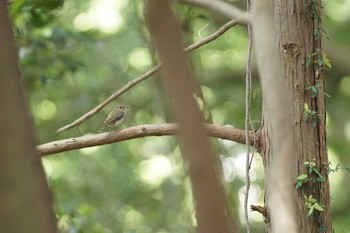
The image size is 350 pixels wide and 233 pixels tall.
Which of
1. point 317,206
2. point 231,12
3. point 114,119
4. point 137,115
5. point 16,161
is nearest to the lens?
point 16,161

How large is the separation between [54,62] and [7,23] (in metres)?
5.14

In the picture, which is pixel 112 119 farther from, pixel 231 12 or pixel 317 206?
pixel 231 12

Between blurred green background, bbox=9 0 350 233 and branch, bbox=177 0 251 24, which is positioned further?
blurred green background, bbox=9 0 350 233

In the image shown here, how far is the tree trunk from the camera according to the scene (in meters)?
3.30

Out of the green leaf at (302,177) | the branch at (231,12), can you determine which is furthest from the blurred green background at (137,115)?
the branch at (231,12)

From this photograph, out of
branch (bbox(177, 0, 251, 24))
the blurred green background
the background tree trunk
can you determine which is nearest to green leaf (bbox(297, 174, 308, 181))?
branch (bbox(177, 0, 251, 24))

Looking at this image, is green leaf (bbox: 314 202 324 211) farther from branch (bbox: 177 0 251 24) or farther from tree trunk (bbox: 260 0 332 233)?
branch (bbox: 177 0 251 24)

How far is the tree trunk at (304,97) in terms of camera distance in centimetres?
330

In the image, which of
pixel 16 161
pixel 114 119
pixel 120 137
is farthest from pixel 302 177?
pixel 16 161

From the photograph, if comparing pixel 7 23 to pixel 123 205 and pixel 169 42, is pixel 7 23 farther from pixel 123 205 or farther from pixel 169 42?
pixel 123 205

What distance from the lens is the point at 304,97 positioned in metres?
3.33

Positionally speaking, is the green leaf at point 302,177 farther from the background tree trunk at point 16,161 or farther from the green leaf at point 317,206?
the background tree trunk at point 16,161

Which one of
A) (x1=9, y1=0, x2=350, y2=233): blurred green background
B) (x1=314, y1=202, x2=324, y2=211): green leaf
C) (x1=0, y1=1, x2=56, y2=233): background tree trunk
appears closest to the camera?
(x1=0, y1=1, x2=56, y2=233): background tree trunk

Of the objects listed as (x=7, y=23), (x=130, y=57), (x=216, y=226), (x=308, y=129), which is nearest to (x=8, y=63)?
(x=7, y=23)
